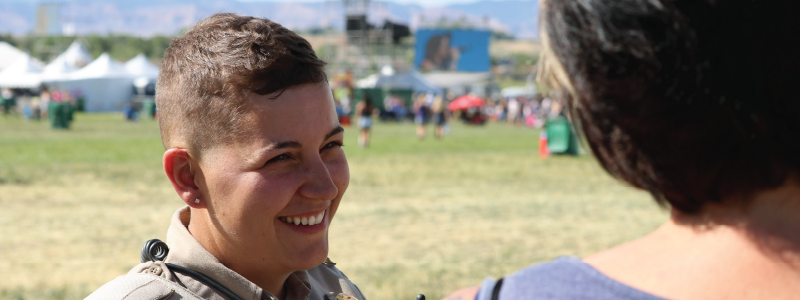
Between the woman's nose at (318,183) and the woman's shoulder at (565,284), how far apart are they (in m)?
0.81

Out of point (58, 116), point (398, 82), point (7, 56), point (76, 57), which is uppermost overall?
point (58, 116)

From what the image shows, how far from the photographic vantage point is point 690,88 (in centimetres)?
91

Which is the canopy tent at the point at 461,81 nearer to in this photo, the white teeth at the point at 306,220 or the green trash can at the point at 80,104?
the green trash can at the point at 80,104

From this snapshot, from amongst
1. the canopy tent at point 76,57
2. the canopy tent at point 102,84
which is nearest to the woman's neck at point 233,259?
the canopy tent at point 102,84

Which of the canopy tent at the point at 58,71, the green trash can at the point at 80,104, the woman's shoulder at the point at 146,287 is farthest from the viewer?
the canopy tent at the point at 58,71

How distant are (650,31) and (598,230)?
8.43 meters

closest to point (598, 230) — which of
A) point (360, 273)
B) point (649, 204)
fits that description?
point (649, 204)

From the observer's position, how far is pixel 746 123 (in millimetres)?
910

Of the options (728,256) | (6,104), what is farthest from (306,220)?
(6,104)

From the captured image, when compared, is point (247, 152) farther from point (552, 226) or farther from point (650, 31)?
point (552, 226)

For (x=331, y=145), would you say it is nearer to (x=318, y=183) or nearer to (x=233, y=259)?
(x=318, y=183)

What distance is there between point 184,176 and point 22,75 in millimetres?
55587

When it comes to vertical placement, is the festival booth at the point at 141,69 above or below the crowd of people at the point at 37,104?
below

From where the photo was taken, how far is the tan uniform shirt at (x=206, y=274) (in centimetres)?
169
